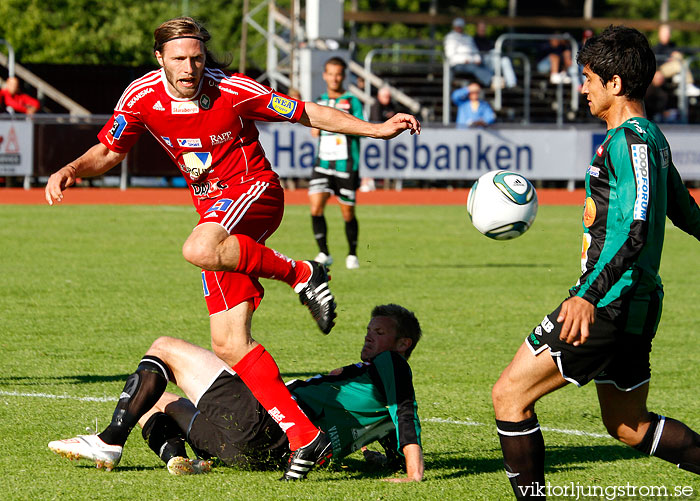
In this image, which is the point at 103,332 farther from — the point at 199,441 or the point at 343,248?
the point at 343,248

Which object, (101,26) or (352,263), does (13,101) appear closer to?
(352,263)

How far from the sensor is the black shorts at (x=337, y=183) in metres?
13.1

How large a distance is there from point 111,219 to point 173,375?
42.4 feet

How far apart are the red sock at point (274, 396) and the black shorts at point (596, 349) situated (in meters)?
1.23

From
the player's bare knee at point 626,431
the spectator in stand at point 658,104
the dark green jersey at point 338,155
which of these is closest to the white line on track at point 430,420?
the player's bare knee at point 626,431

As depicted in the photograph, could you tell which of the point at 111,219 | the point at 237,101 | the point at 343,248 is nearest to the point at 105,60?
the point at 111,219

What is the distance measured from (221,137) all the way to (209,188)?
28 centimetres

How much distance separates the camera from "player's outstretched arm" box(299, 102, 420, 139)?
5211mm

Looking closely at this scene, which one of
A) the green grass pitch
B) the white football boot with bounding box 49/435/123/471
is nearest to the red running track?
the green grass pitch

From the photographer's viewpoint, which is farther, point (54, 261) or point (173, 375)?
point (54, 261)

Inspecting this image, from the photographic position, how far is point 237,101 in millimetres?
5473

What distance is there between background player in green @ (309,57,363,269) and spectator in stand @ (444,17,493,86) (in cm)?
1417

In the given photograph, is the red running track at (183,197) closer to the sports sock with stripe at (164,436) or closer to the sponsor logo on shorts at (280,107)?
the sponsor logo on shorts at (280,107)

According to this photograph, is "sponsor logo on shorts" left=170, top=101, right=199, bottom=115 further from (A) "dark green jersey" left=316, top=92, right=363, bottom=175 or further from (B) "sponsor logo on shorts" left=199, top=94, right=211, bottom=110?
(A) "dark green jersey" left=316, top=92, right=363, bottom=175
